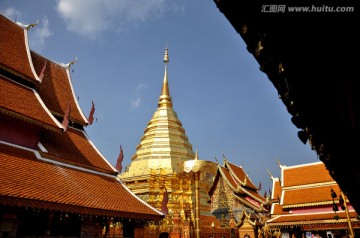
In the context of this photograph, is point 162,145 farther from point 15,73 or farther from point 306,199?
point 15,73

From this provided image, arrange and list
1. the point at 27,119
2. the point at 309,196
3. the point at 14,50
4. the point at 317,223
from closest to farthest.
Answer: the point at 27,119, the point at 14,50, the point at 317,223, the point at 309,196

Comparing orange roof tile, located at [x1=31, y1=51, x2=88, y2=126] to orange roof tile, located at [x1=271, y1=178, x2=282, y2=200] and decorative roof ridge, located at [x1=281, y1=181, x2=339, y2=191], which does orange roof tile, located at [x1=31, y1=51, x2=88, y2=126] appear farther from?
orange roof tile, located at [x1=271, y1=178, x2=282, y2=200]

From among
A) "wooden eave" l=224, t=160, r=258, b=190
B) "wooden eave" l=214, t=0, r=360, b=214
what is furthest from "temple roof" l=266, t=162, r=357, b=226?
"wooden eave" l=214, t=0, r=360, b=214

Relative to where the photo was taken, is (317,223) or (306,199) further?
(306,199)

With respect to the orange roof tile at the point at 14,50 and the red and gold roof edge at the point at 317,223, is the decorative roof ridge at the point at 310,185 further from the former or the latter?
the orange roof tile at the point at 14,50

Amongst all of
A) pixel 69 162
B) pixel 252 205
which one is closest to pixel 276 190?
pixel 252 205

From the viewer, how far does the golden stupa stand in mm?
23188

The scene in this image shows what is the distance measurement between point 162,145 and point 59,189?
18.8 m

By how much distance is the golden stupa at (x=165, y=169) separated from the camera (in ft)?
76.1

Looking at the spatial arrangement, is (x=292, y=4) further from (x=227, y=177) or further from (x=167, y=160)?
(x=167, y=160)

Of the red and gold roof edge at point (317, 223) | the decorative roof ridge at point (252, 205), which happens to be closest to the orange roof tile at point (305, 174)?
the decorative roof ridge at point (252, 205)

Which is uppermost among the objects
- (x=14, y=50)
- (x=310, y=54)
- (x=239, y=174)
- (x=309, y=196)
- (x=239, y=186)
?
(x=14, y=50)

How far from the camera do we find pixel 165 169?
80.7ft

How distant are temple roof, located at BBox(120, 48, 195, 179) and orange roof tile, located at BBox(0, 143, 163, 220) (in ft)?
44.7
